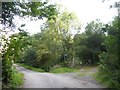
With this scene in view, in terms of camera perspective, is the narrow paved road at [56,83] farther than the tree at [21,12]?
Yes

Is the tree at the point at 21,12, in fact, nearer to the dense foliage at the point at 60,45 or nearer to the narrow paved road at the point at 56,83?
the dense foliage at the point at 60,45

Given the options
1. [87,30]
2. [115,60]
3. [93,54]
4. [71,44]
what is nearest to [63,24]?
[71,44]

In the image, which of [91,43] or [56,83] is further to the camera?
[91,43]

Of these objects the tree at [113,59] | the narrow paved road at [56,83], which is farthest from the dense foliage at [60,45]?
the narrow paved road at [56,83]

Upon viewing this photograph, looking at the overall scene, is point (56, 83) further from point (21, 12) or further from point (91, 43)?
point (91, 43)

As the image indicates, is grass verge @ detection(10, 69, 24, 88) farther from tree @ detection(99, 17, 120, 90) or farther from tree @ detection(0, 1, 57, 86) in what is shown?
tree @ detection(99, 17, 120, 90)

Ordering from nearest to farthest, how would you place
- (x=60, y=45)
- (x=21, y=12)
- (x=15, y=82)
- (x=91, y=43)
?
(x=21, y=12), (x=15, y=82), (x=91, y=43), (x=60, y=45)

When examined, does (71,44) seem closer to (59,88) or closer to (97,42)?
(97,42)

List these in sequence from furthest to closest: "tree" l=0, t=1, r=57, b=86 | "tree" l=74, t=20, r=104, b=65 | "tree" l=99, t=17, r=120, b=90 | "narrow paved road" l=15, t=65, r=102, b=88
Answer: "tree" l=74, t=20, r=104, b=65, "narrow paved road" l=15, t=65, r=102, b=88, "tree" l=99, t=17, r=120, b=90, "tree" l=0, t=1, r=57, b=86

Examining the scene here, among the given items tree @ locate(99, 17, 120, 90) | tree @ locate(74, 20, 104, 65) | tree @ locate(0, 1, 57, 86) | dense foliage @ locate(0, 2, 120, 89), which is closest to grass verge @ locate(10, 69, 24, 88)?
dense foliage @ locate(0, 2, 120, 89)

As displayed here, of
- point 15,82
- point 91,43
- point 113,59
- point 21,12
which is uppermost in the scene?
point 21,12

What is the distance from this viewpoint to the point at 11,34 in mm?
14203

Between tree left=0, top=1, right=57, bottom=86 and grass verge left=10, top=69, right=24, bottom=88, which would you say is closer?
tree left=0, top=1, right=57, bottom=86

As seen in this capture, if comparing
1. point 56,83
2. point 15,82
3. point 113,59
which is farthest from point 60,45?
point 113,59
